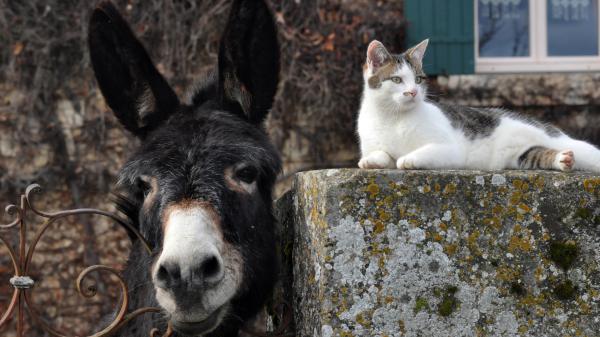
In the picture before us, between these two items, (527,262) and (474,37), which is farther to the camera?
(474,37)

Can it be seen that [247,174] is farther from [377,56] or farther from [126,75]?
[377,56]

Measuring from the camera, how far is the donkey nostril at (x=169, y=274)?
1.97 metres

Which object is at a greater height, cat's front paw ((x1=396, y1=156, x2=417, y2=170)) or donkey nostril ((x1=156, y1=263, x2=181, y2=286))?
cat's front paw ((x1=396, y1=156, x2=417, y2=170))

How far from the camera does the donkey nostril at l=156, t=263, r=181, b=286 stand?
1.97m

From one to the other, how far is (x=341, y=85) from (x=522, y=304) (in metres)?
5.84

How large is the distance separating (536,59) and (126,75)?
6225 millimetres

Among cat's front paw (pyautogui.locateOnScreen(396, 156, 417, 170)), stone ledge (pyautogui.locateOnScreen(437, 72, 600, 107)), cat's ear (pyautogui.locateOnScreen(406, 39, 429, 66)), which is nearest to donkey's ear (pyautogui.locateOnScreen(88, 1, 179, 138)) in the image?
cat's front paw (pyautogui.locateOnScreen(396, 156, 417, 170))

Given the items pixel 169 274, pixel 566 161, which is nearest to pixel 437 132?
pixel 566 161

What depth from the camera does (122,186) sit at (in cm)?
255

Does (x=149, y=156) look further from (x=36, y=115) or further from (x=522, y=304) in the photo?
(x=36, y=115)

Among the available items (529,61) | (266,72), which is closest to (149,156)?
(266,72)

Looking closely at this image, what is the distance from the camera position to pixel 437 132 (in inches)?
105

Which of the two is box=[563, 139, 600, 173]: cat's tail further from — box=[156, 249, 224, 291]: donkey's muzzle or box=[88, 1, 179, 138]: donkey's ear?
box=[88, 1, 179, 138]: donkey's ear

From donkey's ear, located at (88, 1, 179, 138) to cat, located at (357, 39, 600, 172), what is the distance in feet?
2.42
